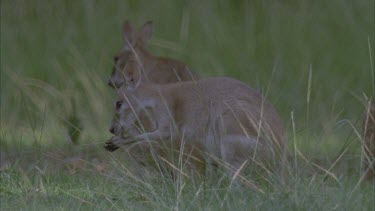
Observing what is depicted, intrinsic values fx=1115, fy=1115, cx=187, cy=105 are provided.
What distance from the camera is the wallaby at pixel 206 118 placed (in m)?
6.60

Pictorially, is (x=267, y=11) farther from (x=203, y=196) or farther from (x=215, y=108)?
(x=203, y=196)

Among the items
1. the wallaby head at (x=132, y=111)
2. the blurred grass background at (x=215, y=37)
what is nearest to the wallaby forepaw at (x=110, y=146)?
the wallaby head at (x=132, y=111)

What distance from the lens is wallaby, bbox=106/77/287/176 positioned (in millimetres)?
6598

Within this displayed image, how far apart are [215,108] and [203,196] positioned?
1097 millimetres

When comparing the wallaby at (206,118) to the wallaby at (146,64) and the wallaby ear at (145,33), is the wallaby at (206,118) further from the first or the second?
the wallaby ear at (145,33)

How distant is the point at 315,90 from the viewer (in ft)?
40.1

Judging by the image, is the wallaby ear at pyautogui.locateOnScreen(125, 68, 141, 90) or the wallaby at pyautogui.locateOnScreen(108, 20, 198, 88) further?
the wallaby at pyautogui.locateOnScreen(108, 20, 198, 88)

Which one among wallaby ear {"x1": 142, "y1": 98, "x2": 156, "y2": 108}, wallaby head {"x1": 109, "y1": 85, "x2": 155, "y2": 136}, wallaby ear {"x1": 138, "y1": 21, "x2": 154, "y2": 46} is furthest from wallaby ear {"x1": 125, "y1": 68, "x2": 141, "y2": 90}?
wallaby ear {"x1": 138, "y1": 21, "x2": 154, "y2": 46}

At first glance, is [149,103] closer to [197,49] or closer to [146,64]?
[146,64]

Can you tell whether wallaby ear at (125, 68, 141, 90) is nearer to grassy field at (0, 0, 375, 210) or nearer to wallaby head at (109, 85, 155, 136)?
wallaby head at (109, 85, 155, 136)

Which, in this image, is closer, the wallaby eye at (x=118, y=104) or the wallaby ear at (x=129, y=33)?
the wallaby eye at (x=118, y=104)

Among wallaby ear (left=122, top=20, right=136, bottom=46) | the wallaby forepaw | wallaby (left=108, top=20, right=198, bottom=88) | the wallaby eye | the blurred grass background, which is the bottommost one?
the blurred grass background

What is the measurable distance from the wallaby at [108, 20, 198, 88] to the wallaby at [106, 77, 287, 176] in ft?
4.18

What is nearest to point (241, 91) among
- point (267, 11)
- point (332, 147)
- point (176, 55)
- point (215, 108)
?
point (215, 108)
